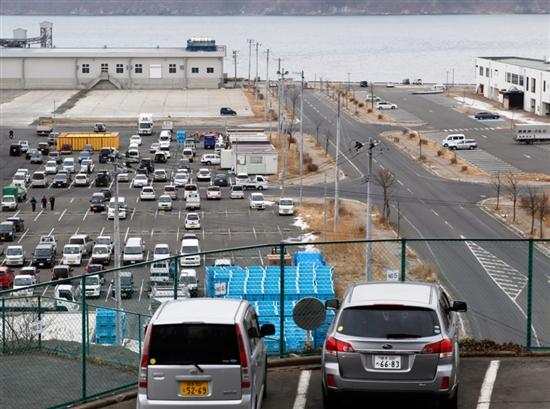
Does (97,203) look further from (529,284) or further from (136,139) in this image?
(529,284)

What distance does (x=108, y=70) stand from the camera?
141375 mm

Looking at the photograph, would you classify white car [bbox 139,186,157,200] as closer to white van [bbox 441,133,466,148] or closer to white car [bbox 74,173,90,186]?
white car [bbox 74,173,90,186]

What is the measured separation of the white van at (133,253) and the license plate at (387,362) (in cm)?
4316

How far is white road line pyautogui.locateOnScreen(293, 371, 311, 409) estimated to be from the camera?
13164 mm

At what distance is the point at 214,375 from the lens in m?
11.3

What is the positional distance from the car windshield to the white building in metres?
105

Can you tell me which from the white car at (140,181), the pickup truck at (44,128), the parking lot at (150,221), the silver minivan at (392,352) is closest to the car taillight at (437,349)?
the silver minivan at (392,352)

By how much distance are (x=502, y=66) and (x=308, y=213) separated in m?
70.3

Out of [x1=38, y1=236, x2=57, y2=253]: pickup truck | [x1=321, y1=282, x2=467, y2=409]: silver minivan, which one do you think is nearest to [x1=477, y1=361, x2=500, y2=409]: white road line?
[x1=321, y1=282, x2=467, y2=409]: silver minivan

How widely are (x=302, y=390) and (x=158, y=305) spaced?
347cm

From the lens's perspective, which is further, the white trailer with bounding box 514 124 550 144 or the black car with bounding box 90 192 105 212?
the white trailer with bounding box 514 124 550 144

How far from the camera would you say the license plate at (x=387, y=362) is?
12.0 meters


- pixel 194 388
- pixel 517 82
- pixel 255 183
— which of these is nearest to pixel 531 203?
pixel 255 183

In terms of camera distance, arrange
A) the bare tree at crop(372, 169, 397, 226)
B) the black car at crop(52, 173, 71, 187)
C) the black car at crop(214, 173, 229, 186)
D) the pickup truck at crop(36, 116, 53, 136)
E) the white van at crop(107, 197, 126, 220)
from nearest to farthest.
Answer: the white van at crop(107, 197, 126, 220), the bare tree at crop(372, 169, 397, 226), the black car at crop(52, 173, 71, 187), the black car at crop(214, 173, 229, 186), the pickup truck at crop(36, 116, 53, 136)
